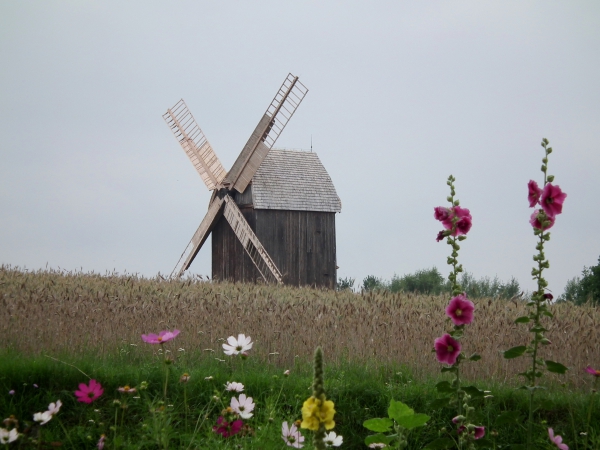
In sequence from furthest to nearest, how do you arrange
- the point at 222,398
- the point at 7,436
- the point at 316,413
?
the point at 222,398 < the point at 7,436 < the point at 316,413

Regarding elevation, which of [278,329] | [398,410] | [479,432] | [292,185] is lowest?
[278,329]

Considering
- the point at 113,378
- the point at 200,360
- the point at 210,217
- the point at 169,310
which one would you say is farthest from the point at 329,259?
the point at 113,378

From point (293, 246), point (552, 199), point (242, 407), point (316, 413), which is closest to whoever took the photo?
point (316, 413)

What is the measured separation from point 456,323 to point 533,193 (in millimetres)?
935

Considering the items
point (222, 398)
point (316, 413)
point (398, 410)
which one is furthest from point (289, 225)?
point (316, 413)

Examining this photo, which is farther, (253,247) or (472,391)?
(253,247)

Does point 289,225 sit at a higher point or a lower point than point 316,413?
higher

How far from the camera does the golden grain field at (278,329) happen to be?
26.0ft

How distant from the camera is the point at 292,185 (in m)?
20.9

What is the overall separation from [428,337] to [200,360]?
3028 mm

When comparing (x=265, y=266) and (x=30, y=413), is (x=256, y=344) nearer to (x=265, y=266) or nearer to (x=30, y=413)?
(x=30, y=413)

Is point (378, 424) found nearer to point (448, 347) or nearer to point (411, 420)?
point (411, 420)

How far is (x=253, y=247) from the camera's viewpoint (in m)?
19.6

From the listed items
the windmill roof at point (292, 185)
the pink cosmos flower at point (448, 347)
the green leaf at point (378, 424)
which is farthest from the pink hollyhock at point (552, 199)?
the windmill roof at point (292, 185)
